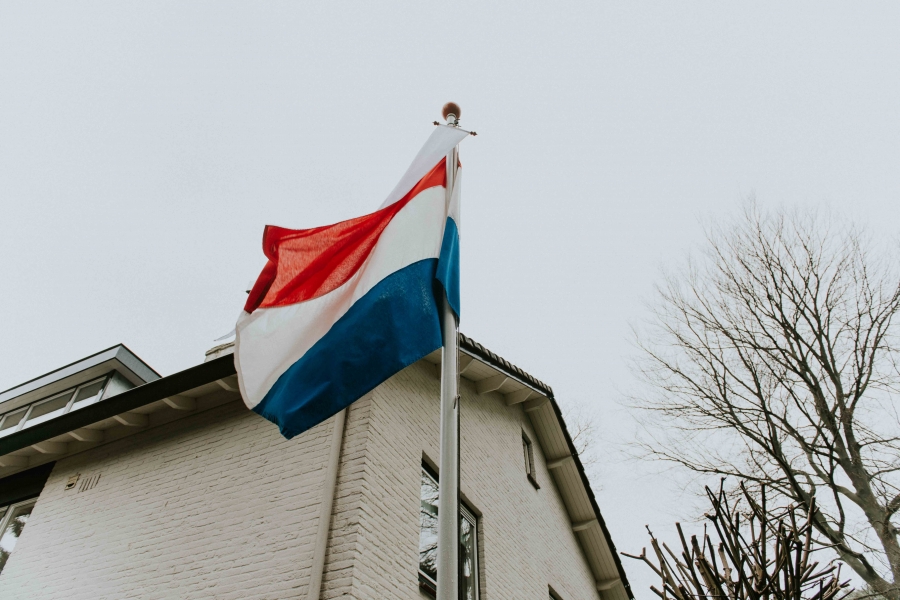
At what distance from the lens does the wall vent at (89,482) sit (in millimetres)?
7836

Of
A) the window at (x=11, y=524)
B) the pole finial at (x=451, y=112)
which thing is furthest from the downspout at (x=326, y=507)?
the window at (x=11, y=524)

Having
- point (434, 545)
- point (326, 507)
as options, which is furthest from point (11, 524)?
point (434, 545)

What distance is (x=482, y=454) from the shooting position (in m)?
8.67

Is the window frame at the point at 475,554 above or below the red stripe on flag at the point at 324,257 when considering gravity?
below

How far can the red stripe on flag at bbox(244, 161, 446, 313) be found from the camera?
4438mm

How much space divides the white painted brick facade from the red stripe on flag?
2.06 meters

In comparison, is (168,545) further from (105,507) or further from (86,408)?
(86,408)

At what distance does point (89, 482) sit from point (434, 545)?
4647 mm

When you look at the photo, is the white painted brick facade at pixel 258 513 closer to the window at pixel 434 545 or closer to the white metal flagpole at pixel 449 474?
the window at pixel 434 545

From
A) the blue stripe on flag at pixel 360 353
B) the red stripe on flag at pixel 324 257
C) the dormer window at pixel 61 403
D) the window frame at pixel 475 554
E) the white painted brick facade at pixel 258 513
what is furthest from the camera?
the dormer window at pixel 61 403

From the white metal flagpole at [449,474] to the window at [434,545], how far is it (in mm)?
3236

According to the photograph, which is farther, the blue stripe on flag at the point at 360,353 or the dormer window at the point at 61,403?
the dormer window at the point at 61,403

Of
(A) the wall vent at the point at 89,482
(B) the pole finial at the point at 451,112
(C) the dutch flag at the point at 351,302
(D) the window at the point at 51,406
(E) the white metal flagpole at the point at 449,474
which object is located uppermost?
(D) the window at the point at 51,406

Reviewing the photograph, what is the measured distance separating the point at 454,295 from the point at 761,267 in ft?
35.2
